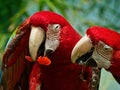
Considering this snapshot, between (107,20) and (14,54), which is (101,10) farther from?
(14,54)

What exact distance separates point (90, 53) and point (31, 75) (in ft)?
0.79

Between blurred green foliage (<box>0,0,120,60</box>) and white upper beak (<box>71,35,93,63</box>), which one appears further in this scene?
blurred green foliage (<box>0,0,120,60</box>)

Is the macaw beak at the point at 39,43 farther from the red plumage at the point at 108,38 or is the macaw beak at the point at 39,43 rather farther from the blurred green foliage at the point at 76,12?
the blurred green foliage at the point at 76,12

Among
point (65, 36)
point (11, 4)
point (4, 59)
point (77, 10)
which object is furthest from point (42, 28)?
point (11, 4)

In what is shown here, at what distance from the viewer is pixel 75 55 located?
0.89 metres

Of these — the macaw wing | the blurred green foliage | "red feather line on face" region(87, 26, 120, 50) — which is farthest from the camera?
the blurred green foliage

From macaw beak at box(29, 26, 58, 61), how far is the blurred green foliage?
2.41 ft

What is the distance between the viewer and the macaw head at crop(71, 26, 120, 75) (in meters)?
0.86

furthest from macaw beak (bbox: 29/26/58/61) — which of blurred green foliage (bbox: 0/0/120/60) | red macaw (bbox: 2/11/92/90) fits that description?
blurred green foliage (bbox: 0/0/120/60)

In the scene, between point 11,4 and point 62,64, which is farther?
point 11,4

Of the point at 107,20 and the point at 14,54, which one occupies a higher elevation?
the point at 14,54

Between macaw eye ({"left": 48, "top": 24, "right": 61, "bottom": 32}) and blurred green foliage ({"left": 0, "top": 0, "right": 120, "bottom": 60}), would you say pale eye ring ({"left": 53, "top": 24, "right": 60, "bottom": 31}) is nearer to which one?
macaw eye ({"left": 48, "top": 24, "right": 61, "bottom": 32})

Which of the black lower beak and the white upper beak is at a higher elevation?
the white upper beak

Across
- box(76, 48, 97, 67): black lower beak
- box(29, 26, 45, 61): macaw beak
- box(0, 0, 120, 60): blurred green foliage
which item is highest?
box(29, 26, 45, 61): macaw beak
